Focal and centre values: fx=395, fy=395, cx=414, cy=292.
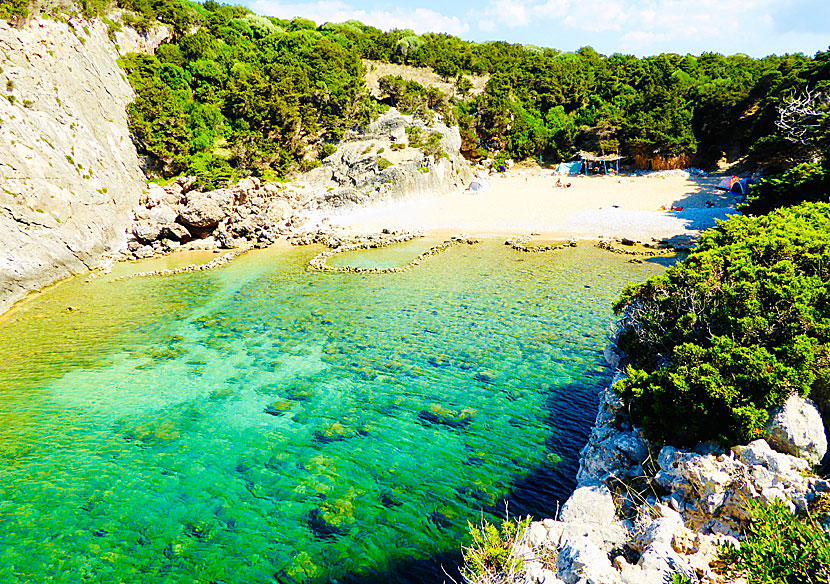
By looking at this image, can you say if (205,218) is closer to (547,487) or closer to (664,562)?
(547,487)

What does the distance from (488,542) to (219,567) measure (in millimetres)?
5732

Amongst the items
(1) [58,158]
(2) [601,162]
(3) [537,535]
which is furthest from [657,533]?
(2) [601,162]

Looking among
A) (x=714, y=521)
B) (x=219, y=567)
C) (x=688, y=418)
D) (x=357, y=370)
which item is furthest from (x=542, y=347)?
(x=219, y=567)

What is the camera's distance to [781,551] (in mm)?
4676

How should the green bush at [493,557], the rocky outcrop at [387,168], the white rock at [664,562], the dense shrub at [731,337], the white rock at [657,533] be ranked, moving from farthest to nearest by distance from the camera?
1. the rocky outcrop at [387,168]
2. the dense shrub at [731,337]
3. the green bush at [493,557]
4. the white rock at [657,533]
5. the white rock at [664,562]

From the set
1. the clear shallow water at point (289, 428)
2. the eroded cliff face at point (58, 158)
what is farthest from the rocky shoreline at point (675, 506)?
the eroded cliff face at point (58, 158)

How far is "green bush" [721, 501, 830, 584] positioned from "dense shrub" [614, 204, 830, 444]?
1648mm

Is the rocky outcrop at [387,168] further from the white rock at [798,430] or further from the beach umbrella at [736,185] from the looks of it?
the white rock at [798,430]

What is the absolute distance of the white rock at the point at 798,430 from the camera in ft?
21.4

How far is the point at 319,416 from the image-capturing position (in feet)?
43.8

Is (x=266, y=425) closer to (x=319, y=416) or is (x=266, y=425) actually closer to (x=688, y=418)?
(x=319, y=416)

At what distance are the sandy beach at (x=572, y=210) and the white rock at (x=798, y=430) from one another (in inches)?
1159

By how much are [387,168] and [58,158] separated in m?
31.5

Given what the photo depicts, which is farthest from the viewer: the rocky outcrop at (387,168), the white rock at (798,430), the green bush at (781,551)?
the rocky outcrop at (387,168)
